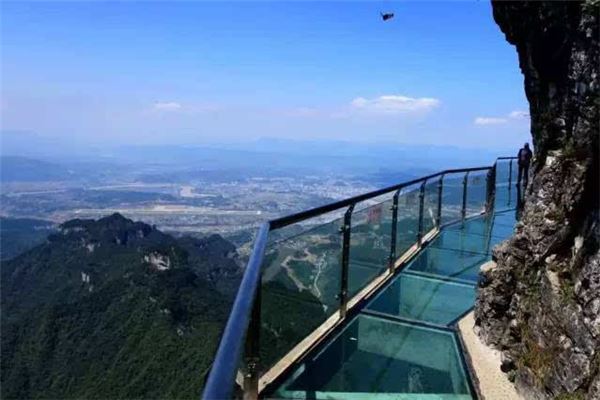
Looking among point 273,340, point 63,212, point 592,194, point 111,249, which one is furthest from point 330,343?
point 63,212

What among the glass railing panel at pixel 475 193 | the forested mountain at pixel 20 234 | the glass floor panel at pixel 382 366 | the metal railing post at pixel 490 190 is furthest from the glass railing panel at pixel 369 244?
the forested mountain at pixel 20 234

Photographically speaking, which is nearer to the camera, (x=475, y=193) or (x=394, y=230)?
(x=394, y=230)

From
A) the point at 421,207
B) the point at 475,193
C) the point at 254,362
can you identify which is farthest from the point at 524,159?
the point at 254,362

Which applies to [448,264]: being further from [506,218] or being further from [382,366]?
[506,218]

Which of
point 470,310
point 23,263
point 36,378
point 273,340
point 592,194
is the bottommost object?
point 36,378

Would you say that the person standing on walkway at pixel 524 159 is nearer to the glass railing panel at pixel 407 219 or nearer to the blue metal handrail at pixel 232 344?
the glass railing panel at pixel 407 219

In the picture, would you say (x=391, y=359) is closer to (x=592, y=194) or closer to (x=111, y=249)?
(x=592, y=194)

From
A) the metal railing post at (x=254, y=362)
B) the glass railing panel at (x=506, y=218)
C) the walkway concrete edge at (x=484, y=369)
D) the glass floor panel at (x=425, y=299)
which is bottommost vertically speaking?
the walkway concrete edge at (x=484, y=369)
